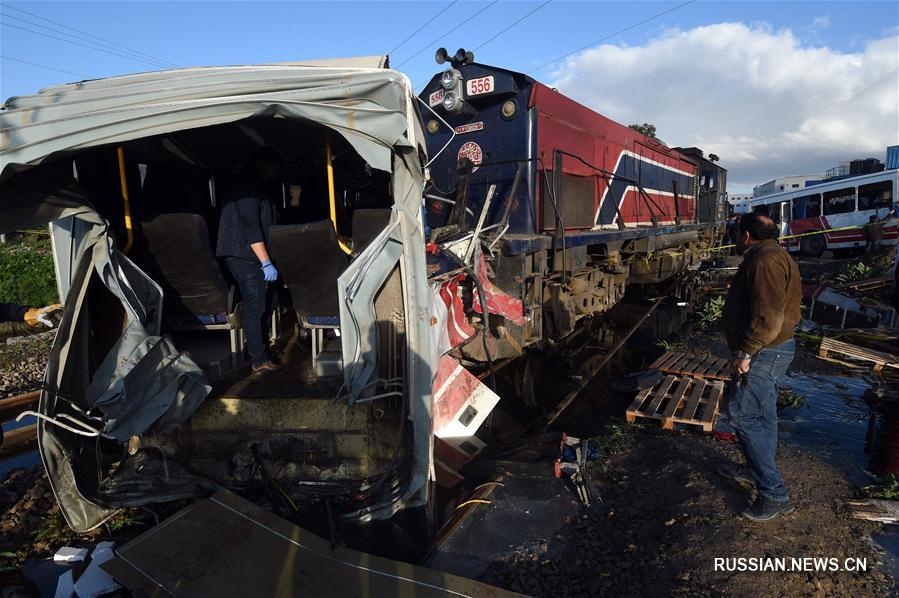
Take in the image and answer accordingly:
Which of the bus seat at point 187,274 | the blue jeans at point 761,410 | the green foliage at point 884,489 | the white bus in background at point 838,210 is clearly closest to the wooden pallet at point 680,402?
the green foliage at point 884,489

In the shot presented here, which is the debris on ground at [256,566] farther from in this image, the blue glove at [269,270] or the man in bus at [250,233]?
the blue glove at [269,270]

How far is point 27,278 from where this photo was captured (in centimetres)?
1069

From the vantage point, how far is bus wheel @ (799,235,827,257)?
1823 cm

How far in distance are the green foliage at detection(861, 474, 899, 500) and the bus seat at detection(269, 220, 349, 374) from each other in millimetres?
3774

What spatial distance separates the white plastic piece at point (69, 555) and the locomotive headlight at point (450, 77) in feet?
18.6

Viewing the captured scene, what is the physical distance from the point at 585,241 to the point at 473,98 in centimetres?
235

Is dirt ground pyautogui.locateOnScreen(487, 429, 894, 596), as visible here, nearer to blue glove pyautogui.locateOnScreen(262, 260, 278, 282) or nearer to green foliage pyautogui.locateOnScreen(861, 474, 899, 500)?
green foliage pyautogui.locateOnScreen(861, 474, 899, 500)

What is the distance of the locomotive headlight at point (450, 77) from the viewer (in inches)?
241

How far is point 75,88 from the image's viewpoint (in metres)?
2.98

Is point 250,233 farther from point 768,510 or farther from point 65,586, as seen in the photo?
point 768,510

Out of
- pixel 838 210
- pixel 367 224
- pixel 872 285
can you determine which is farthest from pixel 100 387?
pixel 838 210

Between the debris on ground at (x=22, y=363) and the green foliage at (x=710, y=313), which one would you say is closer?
the debris on ground at (x=22, y=363)

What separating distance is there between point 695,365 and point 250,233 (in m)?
5.26

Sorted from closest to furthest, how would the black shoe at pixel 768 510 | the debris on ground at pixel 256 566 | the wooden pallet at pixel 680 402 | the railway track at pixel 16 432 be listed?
the debris on ground at pixel 256 566 → the black shoe at pixel 768 510 → the wooden pallet at pixel 680 402 → the railway track at pixel 16 432
